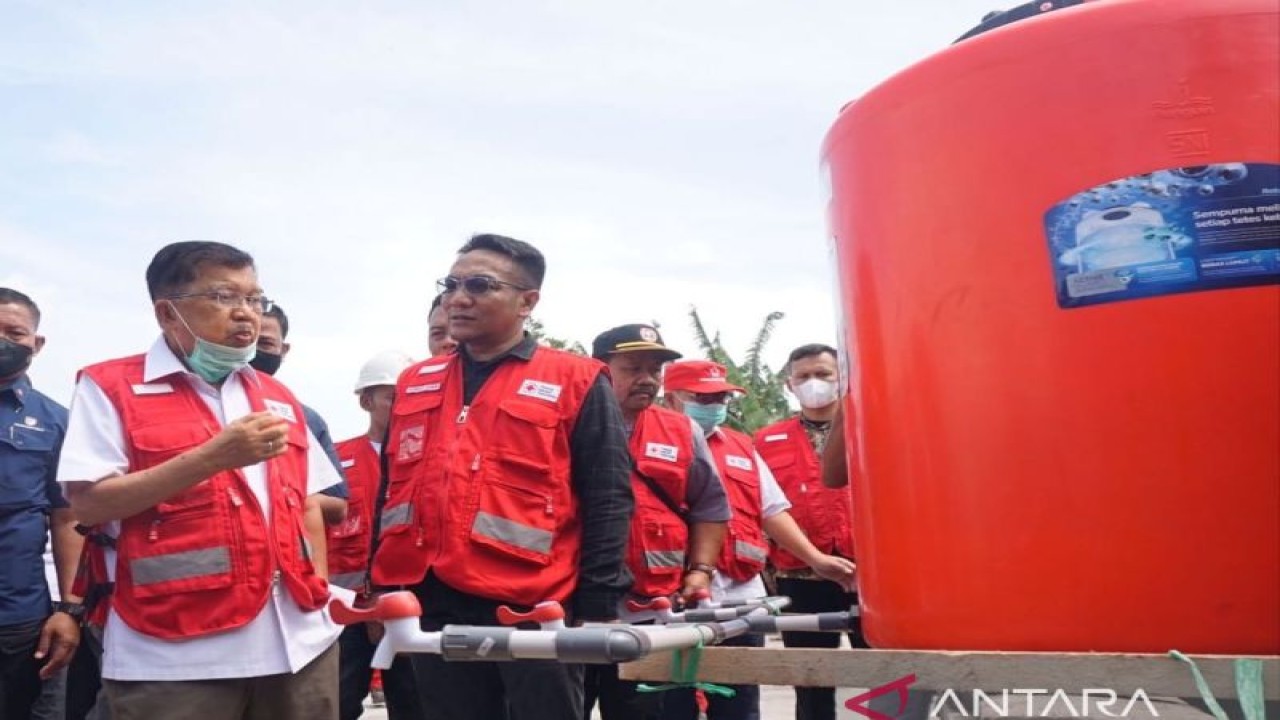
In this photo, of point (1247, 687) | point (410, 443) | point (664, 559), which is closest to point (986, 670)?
point (1247, 687)

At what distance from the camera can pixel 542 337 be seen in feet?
53.4

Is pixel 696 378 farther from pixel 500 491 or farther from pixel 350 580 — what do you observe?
pixel 500 491

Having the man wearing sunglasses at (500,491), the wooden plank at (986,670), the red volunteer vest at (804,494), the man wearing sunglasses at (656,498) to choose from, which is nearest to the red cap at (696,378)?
the red volunteer vest at (804,494)

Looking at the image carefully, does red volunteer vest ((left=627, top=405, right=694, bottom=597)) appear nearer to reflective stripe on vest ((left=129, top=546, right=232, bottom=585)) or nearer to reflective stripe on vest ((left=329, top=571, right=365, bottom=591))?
reflective stripe on vest ((left=329, top=571, right=365, bottom=591))

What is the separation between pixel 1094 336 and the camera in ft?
5.16

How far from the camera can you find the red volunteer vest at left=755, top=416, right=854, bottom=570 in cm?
593

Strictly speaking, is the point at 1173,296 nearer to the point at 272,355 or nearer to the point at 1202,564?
the point at 1202,564

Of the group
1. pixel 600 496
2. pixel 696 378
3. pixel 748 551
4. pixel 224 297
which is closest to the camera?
pixel 224 297

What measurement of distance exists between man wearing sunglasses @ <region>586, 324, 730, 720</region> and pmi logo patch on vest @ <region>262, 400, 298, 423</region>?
4.85 feet

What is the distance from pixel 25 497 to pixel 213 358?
4.97 feet

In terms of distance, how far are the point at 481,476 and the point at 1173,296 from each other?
1.99 m

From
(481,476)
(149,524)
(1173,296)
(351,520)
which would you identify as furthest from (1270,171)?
(351,520)

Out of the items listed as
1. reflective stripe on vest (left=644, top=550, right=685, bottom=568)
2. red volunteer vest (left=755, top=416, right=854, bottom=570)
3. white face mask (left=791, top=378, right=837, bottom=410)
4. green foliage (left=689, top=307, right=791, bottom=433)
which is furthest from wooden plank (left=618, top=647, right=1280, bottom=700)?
green foliage (left=689, top=307, right=791, bottom=433)

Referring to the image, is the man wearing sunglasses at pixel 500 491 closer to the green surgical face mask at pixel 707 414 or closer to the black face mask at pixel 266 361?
the black face mask at pixel 266 361
